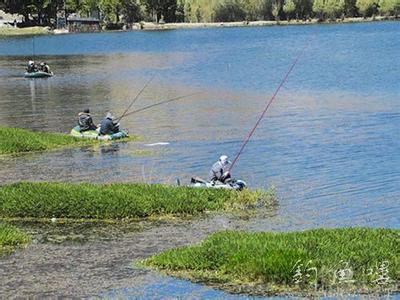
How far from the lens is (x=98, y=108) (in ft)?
220

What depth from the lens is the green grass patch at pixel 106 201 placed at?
27.5 m

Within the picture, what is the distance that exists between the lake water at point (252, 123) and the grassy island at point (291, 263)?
5.01 metres

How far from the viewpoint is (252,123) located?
185 ft

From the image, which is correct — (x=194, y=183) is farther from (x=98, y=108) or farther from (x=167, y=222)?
(x=98, y=108)

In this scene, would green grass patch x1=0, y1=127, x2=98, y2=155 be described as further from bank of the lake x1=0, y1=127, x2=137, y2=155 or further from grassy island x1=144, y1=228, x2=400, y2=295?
grassy island x1=144, y1=228, x2=400, y2=295

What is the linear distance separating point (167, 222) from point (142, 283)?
261 inches

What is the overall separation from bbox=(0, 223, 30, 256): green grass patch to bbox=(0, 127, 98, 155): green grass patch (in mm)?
17696

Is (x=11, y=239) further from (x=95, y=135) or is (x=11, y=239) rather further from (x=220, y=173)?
(x=95, y=135)

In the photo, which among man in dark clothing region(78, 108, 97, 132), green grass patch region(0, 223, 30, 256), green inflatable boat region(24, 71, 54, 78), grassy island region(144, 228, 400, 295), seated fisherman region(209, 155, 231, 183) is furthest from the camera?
green inflatable boat region(24, 71, 54, 78)

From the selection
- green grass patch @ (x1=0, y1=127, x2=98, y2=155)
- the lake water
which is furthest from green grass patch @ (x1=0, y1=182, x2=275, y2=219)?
green grass patch @ (x1=0, y1=127, x2=98, y2=155)

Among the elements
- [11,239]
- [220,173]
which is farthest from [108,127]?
[11,239]

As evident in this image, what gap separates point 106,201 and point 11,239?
458 centimetres

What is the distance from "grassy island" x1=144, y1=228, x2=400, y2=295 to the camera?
64.6 ft

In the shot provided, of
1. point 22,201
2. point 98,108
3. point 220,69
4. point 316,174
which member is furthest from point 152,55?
point 22,201
